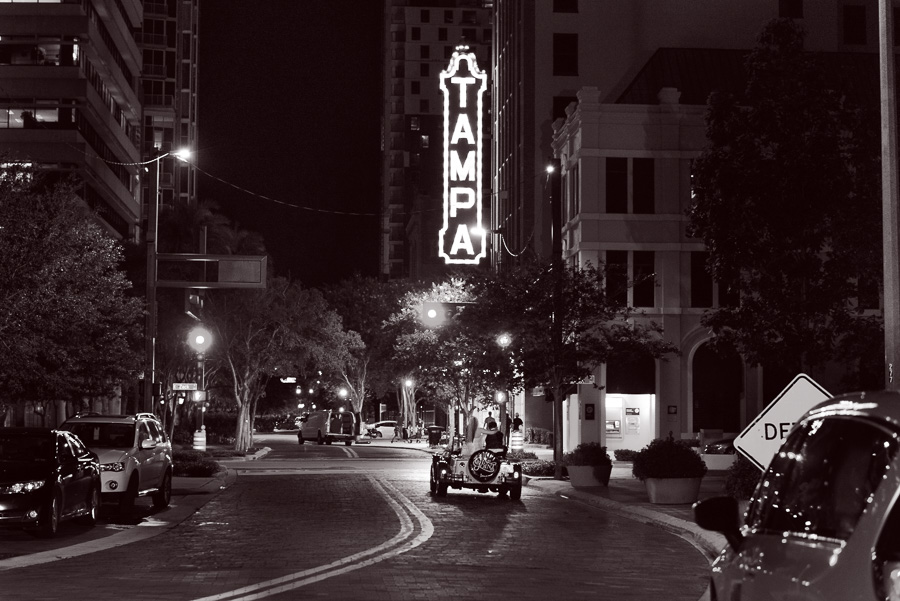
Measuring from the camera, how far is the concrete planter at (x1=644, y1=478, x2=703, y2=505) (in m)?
25.4

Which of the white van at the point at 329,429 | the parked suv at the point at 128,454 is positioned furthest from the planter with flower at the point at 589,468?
the white van at the point at 329,429

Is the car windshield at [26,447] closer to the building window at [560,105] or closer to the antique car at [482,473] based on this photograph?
the antique car at [482,473]

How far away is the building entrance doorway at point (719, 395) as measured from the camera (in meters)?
51.7

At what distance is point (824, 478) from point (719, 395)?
47.9 metres

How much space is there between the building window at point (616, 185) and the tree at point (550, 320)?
10.2 metres

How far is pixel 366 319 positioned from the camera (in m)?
88.1

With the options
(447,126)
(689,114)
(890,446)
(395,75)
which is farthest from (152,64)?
(890,446)

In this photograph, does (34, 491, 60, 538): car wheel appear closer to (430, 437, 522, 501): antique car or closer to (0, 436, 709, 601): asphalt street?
(0, 436, 709, 601): asphalt street

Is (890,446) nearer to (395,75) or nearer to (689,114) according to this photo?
(689,114)

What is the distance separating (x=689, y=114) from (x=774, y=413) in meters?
39.8

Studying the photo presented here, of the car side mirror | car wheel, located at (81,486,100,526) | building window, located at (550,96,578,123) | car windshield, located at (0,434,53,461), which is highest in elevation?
building window, located at (550,96,578,123)

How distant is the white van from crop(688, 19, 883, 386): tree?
50.2 metres

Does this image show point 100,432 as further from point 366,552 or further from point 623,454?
point 623,454

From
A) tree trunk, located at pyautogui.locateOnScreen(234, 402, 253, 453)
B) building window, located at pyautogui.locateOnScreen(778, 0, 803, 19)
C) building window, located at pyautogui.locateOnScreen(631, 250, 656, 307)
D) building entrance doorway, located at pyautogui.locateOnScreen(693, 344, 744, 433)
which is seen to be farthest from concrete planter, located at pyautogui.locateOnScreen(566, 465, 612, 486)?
building window, located at pyautogui.locateOnScreen(778, 0, 803, 19)
